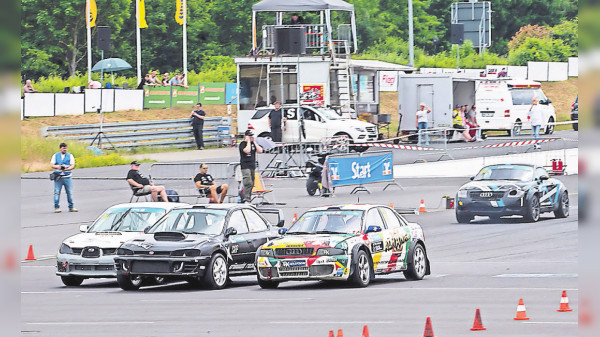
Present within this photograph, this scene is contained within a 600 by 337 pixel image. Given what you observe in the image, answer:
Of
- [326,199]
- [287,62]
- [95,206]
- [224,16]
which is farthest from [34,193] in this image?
[224,16]

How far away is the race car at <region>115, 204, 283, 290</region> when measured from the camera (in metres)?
16.5

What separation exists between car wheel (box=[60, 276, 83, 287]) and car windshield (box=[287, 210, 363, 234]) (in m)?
3.65

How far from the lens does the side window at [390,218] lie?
1745cm

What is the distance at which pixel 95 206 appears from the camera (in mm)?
30000

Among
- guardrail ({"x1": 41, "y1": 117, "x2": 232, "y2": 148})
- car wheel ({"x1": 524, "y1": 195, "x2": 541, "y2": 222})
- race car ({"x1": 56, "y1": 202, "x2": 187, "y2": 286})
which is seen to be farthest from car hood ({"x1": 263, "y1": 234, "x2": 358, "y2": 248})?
guardrail ({"x1": 41, "y1": 117, "x2": 232, "y2": 148})

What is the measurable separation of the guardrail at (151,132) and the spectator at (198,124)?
100 cm

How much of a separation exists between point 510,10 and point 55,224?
75.5 meters

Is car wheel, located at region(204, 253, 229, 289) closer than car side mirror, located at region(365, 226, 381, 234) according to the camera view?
No

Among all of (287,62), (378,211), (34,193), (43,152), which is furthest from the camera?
(287,62)

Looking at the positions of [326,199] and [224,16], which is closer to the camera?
[326,199]

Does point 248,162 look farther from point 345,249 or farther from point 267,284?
Answer: point 345,249

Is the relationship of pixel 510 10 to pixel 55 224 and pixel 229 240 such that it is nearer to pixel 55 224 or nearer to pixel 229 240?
pixel 55 224

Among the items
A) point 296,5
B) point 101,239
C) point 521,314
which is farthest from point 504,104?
point 521,314

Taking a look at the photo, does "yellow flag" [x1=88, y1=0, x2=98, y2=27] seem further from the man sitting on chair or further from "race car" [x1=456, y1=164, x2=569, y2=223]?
"race car" [x1=456, y1=164, x2=569, y2=223]
